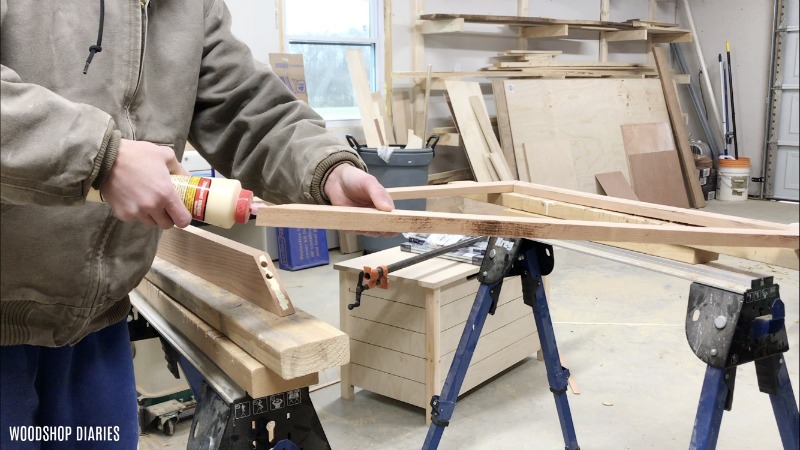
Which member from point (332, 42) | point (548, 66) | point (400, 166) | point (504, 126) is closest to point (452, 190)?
point (400, 166)

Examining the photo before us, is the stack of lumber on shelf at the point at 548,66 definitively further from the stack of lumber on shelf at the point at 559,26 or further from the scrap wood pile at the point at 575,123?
the stack of lumber on shelf at the point at 559,26

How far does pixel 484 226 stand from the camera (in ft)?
3.58

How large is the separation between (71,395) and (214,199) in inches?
21.9

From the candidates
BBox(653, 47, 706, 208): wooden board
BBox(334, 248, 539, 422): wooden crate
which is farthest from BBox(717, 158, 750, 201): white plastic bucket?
BBox(334, 248, 539, 422): wooden crate

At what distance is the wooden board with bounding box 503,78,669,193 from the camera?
554 centimetres

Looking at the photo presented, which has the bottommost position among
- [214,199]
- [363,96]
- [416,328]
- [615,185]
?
[416,328]

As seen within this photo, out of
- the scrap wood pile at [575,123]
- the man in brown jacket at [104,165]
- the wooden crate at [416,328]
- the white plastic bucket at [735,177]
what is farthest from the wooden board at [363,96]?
the white plastic bucket at [735,177]

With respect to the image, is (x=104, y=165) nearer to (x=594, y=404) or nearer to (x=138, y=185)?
(x=138, y=185)

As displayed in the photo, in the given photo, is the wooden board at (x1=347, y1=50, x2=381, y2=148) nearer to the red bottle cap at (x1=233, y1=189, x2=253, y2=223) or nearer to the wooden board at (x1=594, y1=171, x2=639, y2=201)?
the wooden board at (x1=594, y1=171, x2=639, y2=201)

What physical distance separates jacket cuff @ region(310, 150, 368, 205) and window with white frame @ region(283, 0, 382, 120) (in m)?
3.49

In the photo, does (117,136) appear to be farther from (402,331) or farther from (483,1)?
(483,1)

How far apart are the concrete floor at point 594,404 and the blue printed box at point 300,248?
0.84m

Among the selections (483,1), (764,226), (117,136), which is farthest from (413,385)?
(483,1)

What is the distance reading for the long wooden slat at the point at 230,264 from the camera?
132cm
